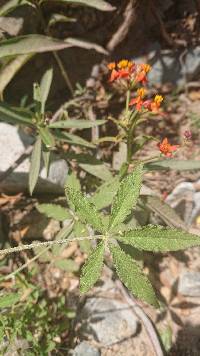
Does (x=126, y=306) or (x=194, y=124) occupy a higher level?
(x=194, y=124)

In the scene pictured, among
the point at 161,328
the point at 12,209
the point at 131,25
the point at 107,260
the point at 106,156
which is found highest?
the point at 131,25

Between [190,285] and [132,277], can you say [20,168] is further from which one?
[132,277]

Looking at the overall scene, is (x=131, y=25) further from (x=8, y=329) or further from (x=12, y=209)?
(x=8, y=329)

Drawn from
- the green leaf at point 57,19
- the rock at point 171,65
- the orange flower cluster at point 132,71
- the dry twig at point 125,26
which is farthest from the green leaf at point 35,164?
the rock at point 171,65

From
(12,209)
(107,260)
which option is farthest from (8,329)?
(12,209)

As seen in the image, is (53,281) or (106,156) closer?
(53,281)

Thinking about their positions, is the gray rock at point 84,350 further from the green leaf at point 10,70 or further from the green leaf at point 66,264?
the green leaf at point 10,70

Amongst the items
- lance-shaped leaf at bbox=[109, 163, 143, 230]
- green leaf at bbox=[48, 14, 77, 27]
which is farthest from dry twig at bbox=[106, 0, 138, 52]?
lance-shaped leaf at bbox=[109, 163, 143, 230]
